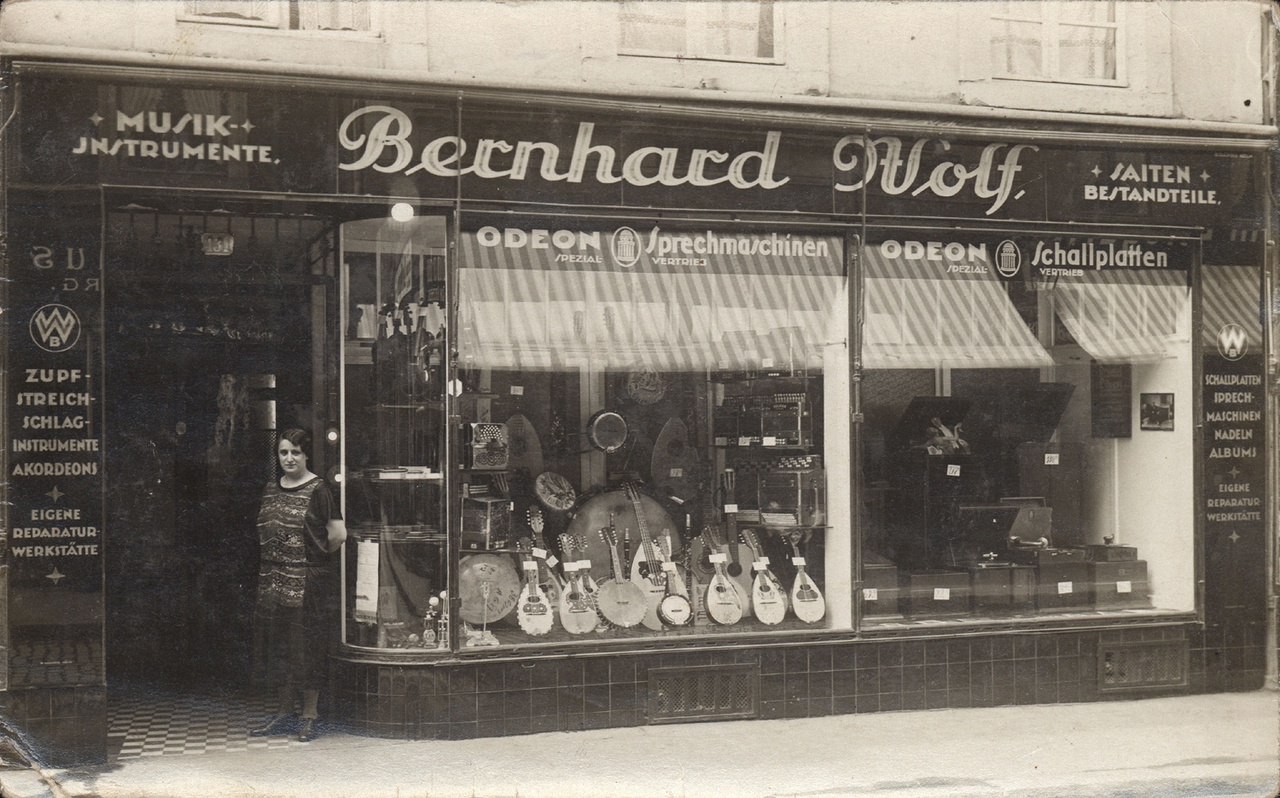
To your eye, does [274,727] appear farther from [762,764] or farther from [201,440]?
[762,764]

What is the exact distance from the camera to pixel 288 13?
7492mm

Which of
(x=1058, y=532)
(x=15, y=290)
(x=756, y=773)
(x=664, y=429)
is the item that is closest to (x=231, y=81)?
(x=15, y=290)

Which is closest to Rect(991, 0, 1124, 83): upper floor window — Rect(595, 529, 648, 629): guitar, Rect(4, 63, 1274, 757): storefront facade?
Rect(4, 63, 1274, 757): storefront facade

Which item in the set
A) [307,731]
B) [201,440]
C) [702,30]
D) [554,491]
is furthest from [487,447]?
[702,30]

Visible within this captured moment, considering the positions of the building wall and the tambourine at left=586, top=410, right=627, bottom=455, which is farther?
the tambourine at left=586, top=410, right=627, bottom=455

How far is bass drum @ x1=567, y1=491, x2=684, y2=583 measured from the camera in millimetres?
8328

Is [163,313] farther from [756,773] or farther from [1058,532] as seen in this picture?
[1058,532]

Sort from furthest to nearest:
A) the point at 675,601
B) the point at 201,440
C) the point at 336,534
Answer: the point at 201,440, the point at 675,601, the point at 336,534

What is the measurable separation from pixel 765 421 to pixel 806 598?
1.25 meters

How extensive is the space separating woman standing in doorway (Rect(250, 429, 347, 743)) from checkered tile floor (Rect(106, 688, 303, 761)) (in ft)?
0.64

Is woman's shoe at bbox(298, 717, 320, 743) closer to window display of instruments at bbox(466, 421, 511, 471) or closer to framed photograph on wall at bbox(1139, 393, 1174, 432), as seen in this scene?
window display of instruments at bbox(466, 421, 511, 471)

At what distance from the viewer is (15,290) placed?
22.8 ft

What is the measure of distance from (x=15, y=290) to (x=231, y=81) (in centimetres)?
172

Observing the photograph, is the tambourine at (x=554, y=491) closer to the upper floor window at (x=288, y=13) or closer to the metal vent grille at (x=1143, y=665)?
the upper floor window at (x=288, y=13)
